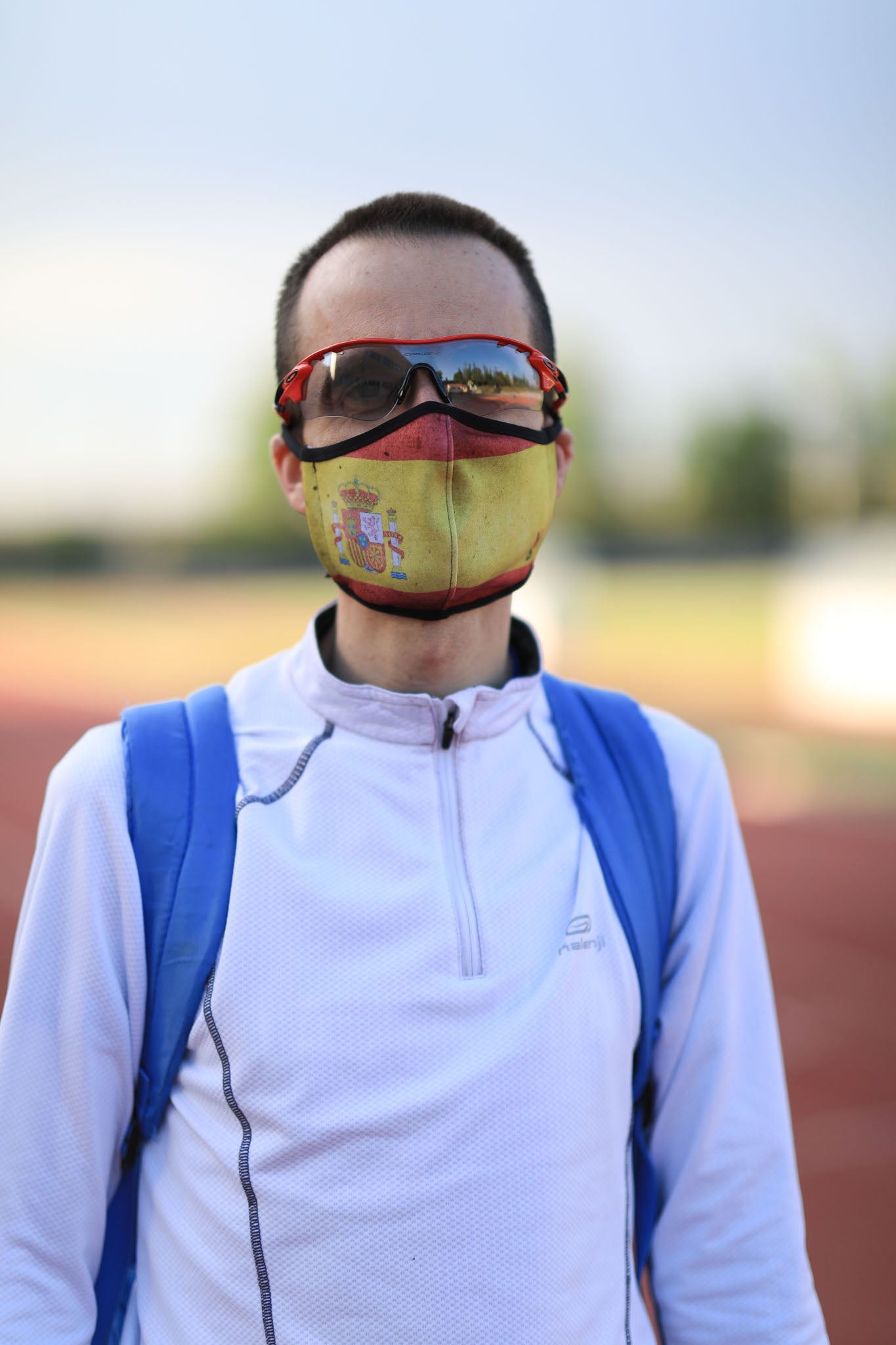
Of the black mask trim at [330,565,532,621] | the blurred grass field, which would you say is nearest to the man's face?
the black mask trim at [330,565,532,621]

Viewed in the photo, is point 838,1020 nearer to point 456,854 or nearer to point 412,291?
point 456,854

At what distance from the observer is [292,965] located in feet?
5.12

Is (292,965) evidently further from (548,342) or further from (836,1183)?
(836,1183)

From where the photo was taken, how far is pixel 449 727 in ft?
5.79

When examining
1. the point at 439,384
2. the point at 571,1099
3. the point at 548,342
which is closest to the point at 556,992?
the point at 571,1099

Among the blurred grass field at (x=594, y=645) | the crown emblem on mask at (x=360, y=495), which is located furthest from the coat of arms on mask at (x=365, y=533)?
the blurred grass field at (x=594, y=645)

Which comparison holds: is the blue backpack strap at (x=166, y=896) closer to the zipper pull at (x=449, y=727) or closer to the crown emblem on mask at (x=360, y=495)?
the zipper pull at (x=449, y=727)

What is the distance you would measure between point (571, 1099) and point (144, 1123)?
23.4 inches

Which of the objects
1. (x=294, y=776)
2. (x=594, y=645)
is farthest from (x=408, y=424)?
(x=594, y=645)

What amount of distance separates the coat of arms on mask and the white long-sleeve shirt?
23cm

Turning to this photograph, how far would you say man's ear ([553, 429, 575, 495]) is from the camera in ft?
6.71

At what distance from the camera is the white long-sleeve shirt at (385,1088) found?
4.89 feet

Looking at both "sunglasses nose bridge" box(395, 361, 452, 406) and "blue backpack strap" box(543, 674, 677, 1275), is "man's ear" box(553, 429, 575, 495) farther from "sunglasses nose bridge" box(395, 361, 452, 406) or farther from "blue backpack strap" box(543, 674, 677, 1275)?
"blue backpack strap" box(543, 674, 677, 1275)

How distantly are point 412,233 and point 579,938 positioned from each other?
1.13 meters
